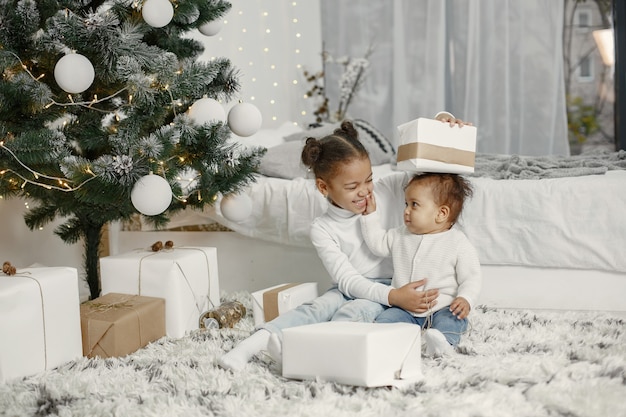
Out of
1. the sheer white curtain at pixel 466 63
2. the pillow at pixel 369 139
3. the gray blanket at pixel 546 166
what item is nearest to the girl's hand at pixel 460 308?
the gray blanket at pixel 546 166

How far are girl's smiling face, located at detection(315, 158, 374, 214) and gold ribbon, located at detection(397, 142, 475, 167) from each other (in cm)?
11

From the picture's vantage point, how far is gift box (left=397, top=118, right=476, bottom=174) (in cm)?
184

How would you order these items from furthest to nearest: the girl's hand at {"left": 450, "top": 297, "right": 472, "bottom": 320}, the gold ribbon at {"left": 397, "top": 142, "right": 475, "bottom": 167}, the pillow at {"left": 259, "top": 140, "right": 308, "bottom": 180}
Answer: the pillow at {"left": 259, "top": 140, "right": 308, "bottom": 180} → the gold ribbon at {"left": 397, "top": 142, "right": 475, "bottom": 167} → the girl's hand at {"left": 450, "top": 297, "right": 472, "bottom": 320}

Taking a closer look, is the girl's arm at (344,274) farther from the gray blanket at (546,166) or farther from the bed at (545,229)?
the gray blanket at (546,166)

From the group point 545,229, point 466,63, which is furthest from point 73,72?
point 466,63

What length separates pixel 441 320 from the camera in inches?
69.4

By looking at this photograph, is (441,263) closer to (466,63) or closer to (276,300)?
(276,300)

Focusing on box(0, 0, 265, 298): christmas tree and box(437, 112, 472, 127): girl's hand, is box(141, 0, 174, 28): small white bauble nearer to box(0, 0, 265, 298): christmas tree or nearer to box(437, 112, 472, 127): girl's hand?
box(0, 0, 265, 298): christmas tree

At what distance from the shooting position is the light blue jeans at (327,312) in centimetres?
177

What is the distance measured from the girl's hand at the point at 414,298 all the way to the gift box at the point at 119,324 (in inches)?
25.7

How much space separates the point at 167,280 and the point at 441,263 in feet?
2.49

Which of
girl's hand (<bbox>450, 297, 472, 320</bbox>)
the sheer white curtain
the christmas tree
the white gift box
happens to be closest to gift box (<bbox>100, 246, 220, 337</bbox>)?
the christmas tree

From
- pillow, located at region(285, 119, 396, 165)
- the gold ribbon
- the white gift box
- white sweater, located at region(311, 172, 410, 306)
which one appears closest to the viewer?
the white gift box

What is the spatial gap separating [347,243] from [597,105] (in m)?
2.63
